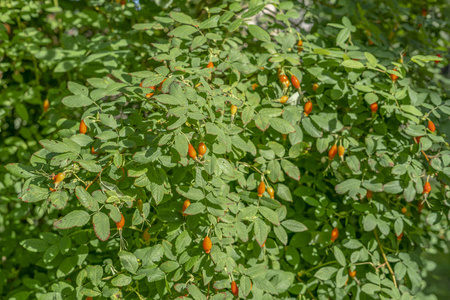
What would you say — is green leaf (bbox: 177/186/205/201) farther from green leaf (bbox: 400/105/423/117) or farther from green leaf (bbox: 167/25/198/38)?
green leaf (bbox: 400/105/423/117)

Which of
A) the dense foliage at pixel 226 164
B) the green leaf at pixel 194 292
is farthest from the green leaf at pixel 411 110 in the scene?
the green leaf at pixel 194 292

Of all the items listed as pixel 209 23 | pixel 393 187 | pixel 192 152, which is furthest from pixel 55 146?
pixel 393 187

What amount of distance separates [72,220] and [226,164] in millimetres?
452

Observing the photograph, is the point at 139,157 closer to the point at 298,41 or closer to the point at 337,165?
the point at 337,165

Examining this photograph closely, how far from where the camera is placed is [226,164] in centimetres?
123

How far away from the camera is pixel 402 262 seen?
5.45ft

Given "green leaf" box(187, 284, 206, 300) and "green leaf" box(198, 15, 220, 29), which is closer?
"green leaf" box(187, 284, 206, 300)

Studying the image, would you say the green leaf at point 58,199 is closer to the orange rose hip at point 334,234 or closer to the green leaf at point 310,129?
the green leaf at point 310,129

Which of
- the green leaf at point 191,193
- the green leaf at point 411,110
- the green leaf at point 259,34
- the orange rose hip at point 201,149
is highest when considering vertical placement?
the green leaf at point 259,34

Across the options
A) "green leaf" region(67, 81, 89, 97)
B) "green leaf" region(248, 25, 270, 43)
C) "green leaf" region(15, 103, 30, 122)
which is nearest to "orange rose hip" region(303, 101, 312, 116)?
"green leaf" region(248, 25, 270, 43)

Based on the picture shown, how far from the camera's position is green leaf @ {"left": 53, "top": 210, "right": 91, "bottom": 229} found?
115 centimetres

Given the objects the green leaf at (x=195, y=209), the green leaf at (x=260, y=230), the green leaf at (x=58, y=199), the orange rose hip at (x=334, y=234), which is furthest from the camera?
the orange rose hip at (x=334, y=234)

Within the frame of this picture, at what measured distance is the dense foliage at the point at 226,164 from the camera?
4.04 feet

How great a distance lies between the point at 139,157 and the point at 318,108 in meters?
0.79
